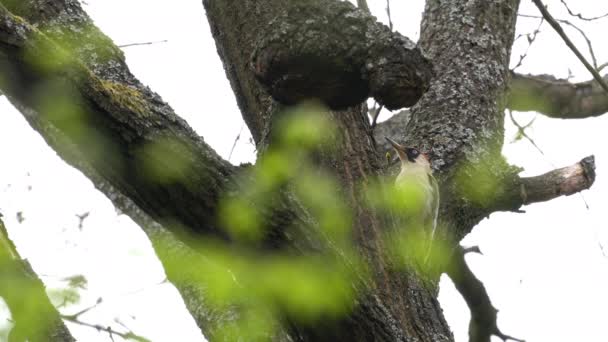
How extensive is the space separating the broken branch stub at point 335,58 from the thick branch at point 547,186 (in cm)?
127

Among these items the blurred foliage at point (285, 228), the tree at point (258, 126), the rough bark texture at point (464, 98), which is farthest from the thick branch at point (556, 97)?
the blurred foliage at point (285, 228)

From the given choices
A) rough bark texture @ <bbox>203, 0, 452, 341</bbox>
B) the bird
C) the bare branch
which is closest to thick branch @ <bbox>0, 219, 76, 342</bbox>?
rough bark texture @ <bbox>203, 0, 452, 341</bbox>

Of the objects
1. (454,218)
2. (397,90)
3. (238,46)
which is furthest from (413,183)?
(397,90)

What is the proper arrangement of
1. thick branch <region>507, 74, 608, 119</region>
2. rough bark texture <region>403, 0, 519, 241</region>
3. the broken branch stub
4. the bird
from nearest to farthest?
the broken branch stub → the bird → rough bark texture <region>403, 0, 519, 241</region> → thick branch <region>507, 74, 608, 119</region>

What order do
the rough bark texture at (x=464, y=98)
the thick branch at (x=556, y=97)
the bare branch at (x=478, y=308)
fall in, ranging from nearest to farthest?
the rough bark texture at (x=464, y=98), the bare branch at (x=478, y=308), the thick branch at (x=556, y=97)

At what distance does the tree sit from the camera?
2023 millimetres

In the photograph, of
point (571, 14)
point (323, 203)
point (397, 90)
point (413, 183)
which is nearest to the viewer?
point (397, 90)

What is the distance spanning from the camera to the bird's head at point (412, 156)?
3.49 m

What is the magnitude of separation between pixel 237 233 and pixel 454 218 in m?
1.45

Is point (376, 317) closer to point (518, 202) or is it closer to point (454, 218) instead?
point (454, 218)

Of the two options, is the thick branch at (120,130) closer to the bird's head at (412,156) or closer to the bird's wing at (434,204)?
the bird's wing at (434,204)

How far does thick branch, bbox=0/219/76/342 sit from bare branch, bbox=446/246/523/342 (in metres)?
2.91

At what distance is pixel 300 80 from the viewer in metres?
2.34

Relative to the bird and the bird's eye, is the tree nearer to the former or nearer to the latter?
Result: the bird
